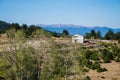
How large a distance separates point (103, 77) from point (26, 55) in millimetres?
18178

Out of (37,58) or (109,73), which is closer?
(37,58)

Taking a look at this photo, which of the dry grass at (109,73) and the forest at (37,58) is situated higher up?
the forest at (37,58)

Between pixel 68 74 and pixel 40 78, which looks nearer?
pixel 40 78

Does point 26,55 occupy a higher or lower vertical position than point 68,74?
higher

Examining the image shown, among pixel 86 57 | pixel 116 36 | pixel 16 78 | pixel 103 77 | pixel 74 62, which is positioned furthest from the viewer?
pixel 116 36

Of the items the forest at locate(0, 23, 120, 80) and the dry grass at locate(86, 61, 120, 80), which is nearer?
the forest at locate(0, 23, 120, 80)

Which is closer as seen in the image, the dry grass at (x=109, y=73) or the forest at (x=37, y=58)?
the forest at (x=37, y=58)

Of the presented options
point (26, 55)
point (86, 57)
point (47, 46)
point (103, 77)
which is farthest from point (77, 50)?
point (86, 57)

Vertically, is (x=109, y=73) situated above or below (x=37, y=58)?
below

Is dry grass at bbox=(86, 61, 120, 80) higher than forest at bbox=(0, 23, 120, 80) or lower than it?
lower

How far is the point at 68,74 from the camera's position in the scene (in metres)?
32.3

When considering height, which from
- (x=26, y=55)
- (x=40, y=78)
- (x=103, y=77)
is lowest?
(x=103, y=77)

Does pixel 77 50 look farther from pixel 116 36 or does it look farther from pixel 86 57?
pixel 116 36

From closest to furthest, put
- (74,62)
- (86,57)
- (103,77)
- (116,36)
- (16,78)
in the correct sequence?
(16,78)
(74,62)
(103,77)
(86,57)
(116,36)
